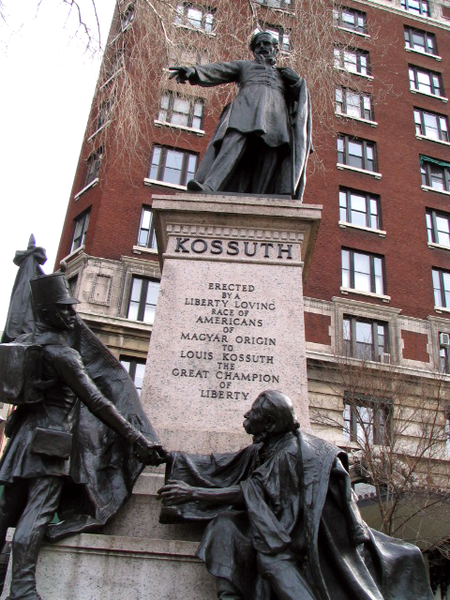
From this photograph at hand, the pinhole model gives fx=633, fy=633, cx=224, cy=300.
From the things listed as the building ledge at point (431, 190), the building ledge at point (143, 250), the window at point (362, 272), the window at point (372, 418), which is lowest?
the window at point (372, 418)

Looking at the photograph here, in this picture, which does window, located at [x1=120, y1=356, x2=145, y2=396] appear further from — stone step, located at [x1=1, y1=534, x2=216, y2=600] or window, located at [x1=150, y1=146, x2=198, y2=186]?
stone step, located at [x1=1, y1=534, x2=216, y2=600]

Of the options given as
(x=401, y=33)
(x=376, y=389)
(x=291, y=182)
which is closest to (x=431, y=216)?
(x=401, y=33)

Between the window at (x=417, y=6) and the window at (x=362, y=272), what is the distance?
18340 mm

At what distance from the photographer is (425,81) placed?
1428 inches

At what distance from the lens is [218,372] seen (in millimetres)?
5652

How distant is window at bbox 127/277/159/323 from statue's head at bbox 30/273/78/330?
20.3 metres

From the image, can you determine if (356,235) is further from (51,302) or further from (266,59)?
(51,302)

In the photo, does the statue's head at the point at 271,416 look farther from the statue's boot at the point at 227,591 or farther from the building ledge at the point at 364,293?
the building ledge at the point at 364,293

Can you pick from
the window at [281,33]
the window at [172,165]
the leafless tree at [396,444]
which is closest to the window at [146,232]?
the window at [172,165]

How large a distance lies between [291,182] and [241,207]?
2.87 ft

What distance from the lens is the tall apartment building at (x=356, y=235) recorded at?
2240 centimetres

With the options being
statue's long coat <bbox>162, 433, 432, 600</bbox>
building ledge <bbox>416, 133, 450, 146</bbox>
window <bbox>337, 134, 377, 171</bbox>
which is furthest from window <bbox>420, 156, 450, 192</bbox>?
statue's long coat <bbox>162, 433, 432, 600</bbox>

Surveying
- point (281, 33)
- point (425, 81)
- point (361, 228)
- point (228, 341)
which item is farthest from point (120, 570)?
point (425, 81)

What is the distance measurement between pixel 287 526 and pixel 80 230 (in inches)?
1040
